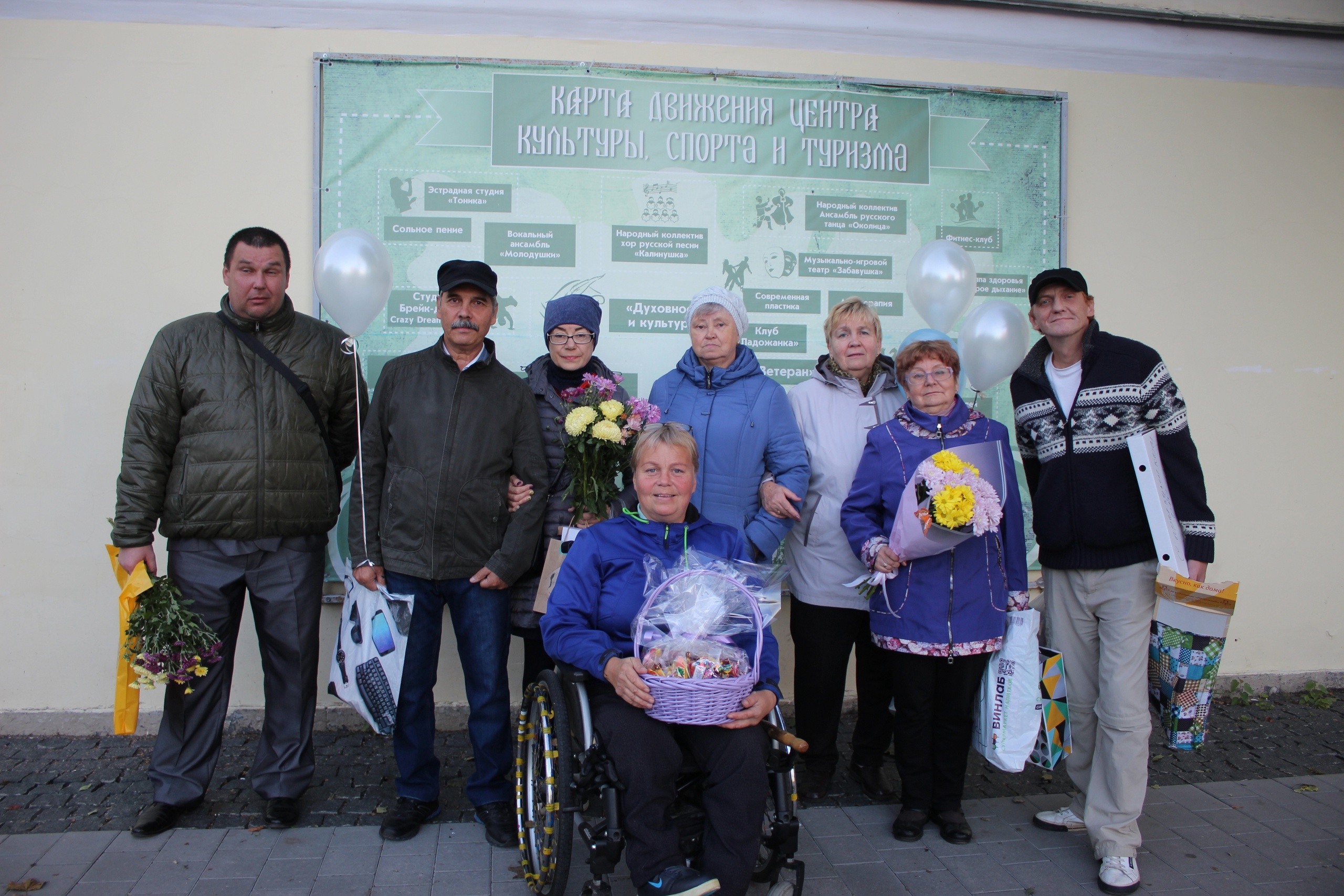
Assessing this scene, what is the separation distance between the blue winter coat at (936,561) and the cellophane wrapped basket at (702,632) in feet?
2.32

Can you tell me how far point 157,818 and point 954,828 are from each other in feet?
10.2

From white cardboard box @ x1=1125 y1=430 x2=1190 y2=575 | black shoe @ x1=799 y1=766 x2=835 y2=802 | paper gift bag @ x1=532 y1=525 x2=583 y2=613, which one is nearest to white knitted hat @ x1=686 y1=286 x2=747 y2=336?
paper gift bag @ x1=532 y1=525 x2=583 y2=613

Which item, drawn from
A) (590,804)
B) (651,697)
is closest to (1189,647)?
(651,697)

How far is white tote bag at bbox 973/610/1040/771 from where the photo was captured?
3105mm

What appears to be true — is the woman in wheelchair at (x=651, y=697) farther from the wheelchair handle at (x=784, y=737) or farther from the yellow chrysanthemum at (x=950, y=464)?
the yellow chrysanthemum at (x=950, y=464)

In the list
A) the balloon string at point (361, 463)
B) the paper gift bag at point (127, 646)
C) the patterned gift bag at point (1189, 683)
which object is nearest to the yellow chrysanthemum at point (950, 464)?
the patterned gift bag at point (1189, 683)

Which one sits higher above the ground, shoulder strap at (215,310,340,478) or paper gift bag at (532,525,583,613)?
shoulder strap at (215,310,340,478)

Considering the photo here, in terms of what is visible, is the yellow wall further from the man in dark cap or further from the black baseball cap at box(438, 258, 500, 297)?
the black baseball cap at box(438, 258, 500, 297)

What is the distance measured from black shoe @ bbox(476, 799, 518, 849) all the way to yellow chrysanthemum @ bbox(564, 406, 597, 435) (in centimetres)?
146

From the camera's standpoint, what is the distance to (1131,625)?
3.12 m

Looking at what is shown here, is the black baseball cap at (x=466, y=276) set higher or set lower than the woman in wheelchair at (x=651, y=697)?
higher

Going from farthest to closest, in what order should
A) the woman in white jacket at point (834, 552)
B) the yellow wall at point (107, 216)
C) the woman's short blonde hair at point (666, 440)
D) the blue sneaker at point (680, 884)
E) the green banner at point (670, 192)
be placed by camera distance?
1. the green banner at point (670, 192)
2. the yellow wall at point (107, 216)
3. the woman in white jacket at point (834, 552)
4. the woman's short blonde hair at point (666, 440)
5. the blue sneaker at point (680, 884)

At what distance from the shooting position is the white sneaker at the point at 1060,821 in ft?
11.1

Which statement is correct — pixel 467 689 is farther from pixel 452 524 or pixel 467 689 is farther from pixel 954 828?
pixel 954 828
